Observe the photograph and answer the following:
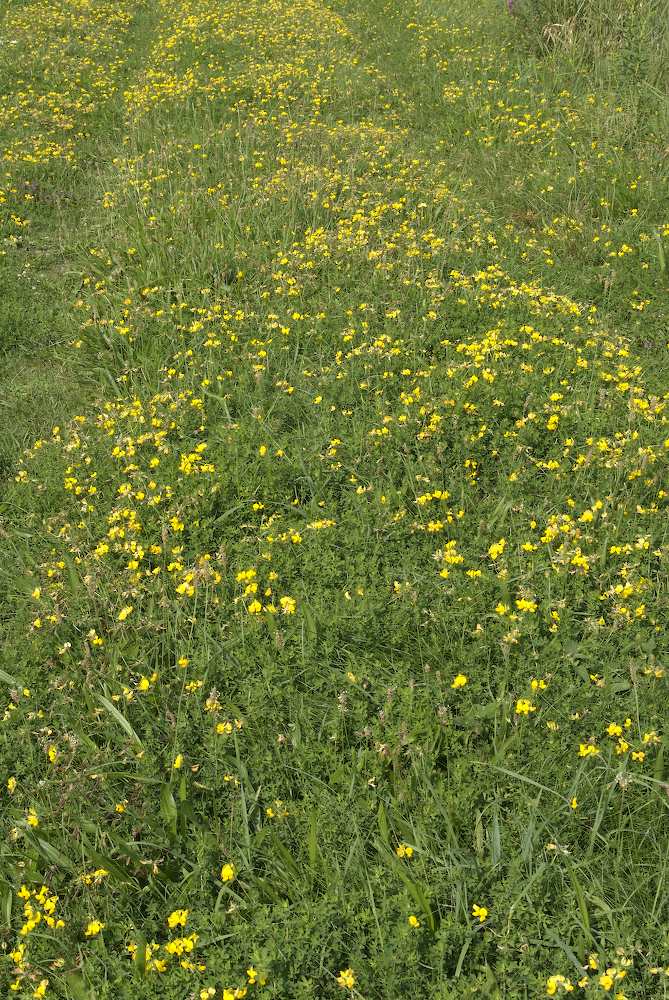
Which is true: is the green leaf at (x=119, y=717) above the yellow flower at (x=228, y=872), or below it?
above

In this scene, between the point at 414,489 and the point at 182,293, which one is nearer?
the point at 414,489

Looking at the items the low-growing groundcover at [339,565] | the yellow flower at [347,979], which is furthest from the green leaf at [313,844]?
the yellow flower at [347,979]

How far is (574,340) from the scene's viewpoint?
17.7 ft

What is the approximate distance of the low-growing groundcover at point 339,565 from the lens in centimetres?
282

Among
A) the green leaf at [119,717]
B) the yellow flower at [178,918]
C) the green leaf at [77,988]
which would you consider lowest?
the green leaf at [77,988]

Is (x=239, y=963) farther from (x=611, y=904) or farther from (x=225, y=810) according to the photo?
(x=611, y=904)

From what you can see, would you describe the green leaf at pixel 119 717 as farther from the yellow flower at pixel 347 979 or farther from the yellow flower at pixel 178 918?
the yellow flower at pixel 347 979

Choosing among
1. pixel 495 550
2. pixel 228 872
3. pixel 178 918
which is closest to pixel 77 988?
pixel 178 918

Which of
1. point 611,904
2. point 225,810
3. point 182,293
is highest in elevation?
point 182,293

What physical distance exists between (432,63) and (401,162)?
11.0 feet

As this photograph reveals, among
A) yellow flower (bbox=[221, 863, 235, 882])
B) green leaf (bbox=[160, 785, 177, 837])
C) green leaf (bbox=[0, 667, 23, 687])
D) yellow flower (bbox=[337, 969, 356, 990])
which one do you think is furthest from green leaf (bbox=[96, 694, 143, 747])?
yellow flower (bbox=[337, 969, 356, 990])

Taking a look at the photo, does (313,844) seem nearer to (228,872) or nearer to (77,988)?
(228,872)

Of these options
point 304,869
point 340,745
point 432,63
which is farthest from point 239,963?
point 432,63

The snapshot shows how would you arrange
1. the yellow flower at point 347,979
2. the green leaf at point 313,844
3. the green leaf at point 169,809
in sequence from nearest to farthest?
1. the yellow flower at point 347,979
2. the green leaf at point 313,844
3. the green leaf at point 169,809
